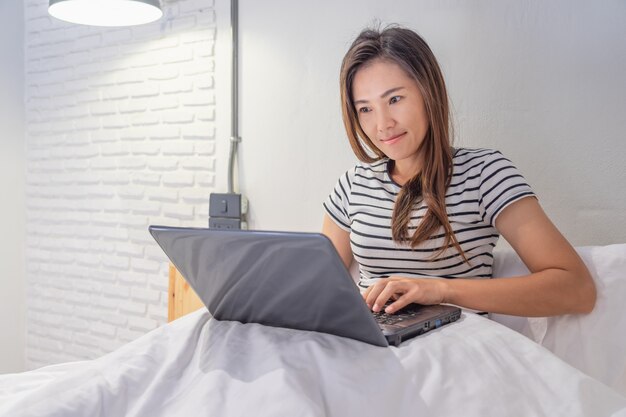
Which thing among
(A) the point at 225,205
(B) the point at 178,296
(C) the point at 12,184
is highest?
(C) the point at 12,184

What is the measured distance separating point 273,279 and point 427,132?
88 centimetres

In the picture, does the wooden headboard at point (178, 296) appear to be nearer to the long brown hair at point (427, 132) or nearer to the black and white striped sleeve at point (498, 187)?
the long brown hair at point (427, 132)

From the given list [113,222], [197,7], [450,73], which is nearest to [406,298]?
[450,73]

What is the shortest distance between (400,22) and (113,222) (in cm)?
186

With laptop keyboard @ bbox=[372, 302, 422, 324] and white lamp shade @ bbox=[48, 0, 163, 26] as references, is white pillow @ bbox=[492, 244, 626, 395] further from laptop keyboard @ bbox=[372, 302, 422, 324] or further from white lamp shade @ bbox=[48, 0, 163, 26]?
white lamp shade @ bbox=[48, 0, 163, 26]

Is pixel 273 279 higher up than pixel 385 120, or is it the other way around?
pixel 385 120

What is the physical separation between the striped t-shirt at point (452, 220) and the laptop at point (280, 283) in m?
0.46

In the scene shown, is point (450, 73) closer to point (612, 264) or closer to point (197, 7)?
point (612, 264)

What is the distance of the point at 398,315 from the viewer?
1.21 metres

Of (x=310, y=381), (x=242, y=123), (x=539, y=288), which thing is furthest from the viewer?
(x=242, y=123)

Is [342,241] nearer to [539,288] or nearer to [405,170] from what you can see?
[405,170]

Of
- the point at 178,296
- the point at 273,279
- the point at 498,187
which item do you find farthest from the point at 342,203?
the point at 178,296

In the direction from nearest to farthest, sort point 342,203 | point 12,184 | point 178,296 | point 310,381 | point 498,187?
point 310,381 → point 498,187 → point 342,203 → point 178,296 → point 12,184

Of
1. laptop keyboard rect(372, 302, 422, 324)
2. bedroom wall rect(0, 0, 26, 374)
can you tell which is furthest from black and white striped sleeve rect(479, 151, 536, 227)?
bedroom wall rect(0, 0, 26, 374)
